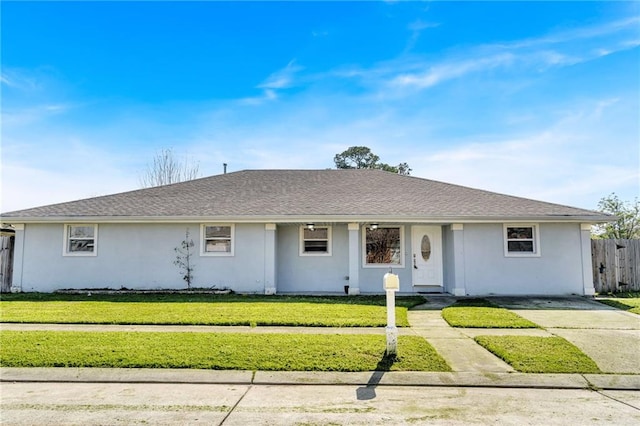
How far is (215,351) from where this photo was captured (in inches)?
238

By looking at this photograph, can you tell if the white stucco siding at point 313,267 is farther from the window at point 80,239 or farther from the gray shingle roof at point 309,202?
the window at point 80,239

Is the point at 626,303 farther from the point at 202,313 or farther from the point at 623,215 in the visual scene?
the point at 623,215

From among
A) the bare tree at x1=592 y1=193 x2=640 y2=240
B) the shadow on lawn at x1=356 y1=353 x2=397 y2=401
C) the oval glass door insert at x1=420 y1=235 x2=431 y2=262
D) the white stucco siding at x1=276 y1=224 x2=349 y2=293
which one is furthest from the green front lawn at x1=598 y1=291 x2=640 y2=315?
the bare tree at x1=592 y1=193 x2=640 y2=240

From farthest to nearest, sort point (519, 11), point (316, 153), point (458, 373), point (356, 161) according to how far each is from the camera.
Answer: point (356, 161), point (316, 153), point (519, 11), point (458, 373)

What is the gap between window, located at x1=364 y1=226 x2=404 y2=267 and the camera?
45.1 ft

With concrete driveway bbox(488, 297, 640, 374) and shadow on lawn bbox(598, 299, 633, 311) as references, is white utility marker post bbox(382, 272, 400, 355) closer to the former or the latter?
concrete driveway bbox(488, 297, 640, 374)

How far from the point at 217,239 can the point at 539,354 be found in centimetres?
1034

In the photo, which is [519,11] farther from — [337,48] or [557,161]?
[557,161]

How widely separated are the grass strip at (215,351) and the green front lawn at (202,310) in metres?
1.19

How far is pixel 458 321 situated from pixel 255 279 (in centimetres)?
703

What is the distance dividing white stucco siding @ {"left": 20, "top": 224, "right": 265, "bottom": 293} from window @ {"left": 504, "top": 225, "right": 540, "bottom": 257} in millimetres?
8350

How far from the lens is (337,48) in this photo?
1218 centimetres

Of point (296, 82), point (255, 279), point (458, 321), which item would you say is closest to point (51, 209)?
point (255, 279)

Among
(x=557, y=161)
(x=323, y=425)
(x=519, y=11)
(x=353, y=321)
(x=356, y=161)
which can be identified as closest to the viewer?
(x=323, y=425)
